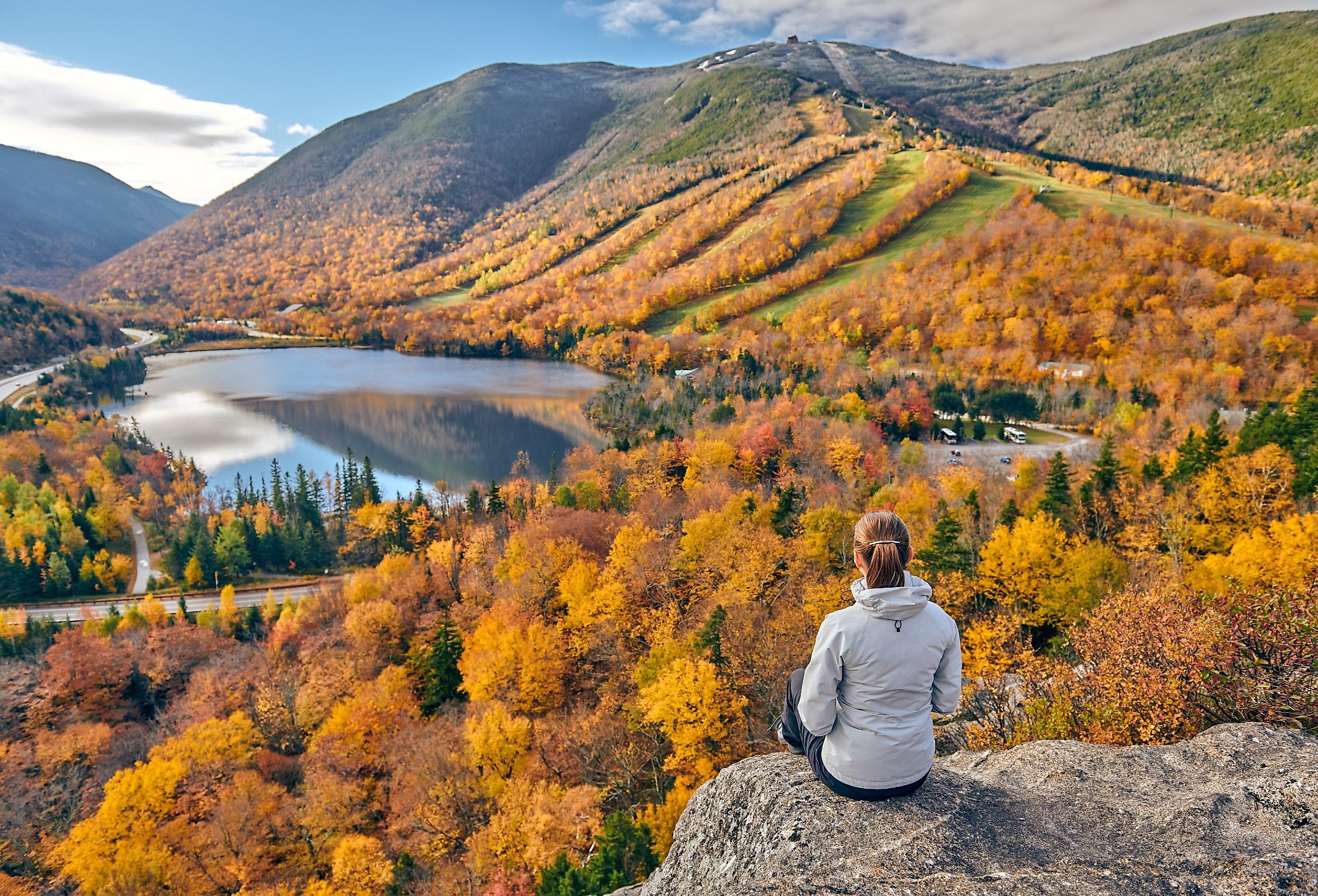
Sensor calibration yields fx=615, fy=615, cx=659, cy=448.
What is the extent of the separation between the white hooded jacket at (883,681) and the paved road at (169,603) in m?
59.5

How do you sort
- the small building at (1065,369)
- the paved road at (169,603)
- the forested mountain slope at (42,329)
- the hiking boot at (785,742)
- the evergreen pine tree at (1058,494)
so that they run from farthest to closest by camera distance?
the forested mountain slope at (42,329), the small building at (1065,369), the paved road at (169,603), the evergreen pine tree at (1058,494), the hiking boot at (785,742)

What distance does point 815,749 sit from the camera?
205 inches

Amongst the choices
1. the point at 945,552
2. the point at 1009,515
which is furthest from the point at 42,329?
the point at 1009,515

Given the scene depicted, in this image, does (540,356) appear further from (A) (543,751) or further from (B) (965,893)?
(B) (965,893)

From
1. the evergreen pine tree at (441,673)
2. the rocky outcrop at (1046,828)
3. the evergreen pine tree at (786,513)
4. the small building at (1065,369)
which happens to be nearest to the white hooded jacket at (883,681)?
the rocky outcrop at (1046,828)

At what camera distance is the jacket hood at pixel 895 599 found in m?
4.08

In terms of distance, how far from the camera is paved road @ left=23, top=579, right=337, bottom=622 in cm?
5425

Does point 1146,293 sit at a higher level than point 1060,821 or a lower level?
higher

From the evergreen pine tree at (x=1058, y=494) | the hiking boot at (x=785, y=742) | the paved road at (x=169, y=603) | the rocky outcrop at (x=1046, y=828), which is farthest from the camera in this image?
the paved road at (x=169, y=603)

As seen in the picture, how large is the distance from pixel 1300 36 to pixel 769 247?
20249 centimetres

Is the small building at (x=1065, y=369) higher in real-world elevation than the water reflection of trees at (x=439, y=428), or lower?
higher

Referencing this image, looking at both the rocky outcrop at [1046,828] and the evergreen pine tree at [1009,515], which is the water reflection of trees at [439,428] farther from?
the rocky outcrop at [1046,828]

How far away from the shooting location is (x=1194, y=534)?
27.5 metres

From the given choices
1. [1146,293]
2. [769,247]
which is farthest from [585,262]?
[1146,293]
